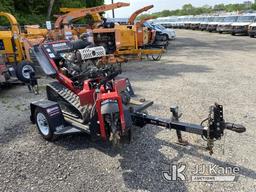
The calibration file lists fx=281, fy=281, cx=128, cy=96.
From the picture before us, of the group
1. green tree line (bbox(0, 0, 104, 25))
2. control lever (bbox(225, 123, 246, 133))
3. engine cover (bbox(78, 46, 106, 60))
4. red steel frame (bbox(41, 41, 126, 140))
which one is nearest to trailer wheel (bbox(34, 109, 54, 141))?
red steel frame (bbox(41, 41, 126, 140))

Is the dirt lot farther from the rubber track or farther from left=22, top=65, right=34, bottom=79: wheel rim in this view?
left=22, top=65, right=34, bottom=79: wheel rim

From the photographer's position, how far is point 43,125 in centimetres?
482

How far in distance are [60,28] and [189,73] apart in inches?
279

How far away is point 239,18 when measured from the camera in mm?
26500

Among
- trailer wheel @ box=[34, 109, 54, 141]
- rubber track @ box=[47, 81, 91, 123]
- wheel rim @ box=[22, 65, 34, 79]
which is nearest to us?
rubber track @ box=[47, 81, 91, 123]

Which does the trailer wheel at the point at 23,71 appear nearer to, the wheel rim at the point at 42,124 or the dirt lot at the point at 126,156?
the dirt lot at the point at 126,156

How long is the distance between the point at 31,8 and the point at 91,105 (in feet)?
72.6

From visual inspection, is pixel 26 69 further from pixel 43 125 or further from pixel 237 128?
pixel 237 128

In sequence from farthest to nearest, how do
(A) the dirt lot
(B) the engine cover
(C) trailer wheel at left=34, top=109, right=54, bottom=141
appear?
(B) the engine cover, (C) trailer wheel at left=34, top=109, right=54, bottom=141, (A) the dirt lot

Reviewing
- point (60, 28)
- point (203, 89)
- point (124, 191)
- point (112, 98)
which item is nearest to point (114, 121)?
point (112, 98)

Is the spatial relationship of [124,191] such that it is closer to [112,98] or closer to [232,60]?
[112,98]

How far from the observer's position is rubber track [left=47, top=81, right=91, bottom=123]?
427 cm

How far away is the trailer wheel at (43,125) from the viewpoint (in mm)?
4535

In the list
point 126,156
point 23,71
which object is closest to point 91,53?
point 126,156
